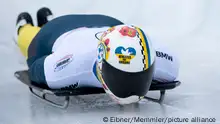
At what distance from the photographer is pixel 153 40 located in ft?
9.74

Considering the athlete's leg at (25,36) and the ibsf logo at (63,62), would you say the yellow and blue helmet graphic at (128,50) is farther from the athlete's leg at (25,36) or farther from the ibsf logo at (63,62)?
the athlete's leg at (25,36)

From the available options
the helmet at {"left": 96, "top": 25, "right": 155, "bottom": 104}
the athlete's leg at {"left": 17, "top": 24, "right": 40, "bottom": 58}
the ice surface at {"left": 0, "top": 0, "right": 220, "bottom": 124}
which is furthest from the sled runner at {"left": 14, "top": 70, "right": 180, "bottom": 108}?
the athlete's leg at {"left": 17, "top": 24, "right": 40, "bottom": 58}

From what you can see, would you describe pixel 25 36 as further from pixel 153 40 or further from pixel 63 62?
pixel 153 40

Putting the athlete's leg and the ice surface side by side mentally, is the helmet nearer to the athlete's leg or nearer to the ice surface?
the ice surface

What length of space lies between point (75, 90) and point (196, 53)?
1.54 meters

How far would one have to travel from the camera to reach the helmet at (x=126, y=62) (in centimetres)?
254

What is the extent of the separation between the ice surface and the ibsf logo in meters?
0.23

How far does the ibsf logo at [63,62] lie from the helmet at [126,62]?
0.79ft

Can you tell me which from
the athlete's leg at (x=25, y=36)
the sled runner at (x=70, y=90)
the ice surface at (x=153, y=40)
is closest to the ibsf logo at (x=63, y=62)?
the sled runner at (x=70, y=90)

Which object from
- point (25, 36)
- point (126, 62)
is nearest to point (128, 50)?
point (126, 62)

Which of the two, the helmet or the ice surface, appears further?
the ice surface

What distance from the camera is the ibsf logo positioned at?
2842 millimetres

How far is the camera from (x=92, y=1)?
5.55 m

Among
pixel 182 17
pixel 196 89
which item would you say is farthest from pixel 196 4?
pixel 196 89
